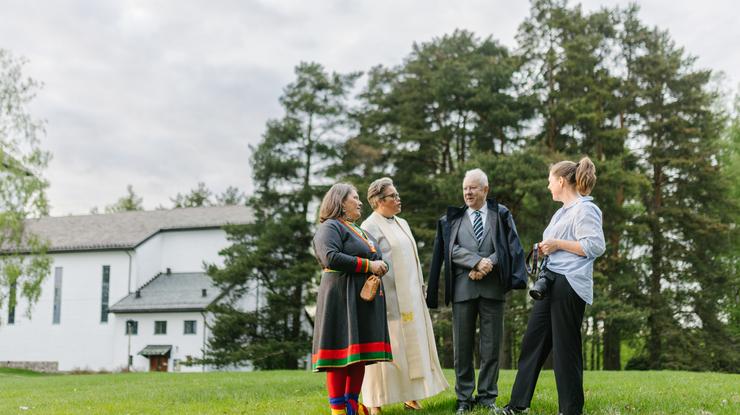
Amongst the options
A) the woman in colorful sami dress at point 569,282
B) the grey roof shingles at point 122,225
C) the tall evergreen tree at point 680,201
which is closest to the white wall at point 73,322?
the grey roof shingles at point 122,225

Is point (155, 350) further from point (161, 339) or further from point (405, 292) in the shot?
point (405, 292)

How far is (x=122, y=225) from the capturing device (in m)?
51.4

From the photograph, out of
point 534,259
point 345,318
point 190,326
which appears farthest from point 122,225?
point 534,259

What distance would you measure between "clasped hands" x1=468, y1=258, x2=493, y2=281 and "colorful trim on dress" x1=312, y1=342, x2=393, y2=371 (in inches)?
41.8

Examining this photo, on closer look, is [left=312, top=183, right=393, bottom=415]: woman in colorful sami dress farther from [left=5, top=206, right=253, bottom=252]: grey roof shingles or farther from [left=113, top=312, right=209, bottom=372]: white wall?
[left=5, top=206, right=253, bottom=252]: grey roof shingles

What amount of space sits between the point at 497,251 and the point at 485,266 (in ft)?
0.76

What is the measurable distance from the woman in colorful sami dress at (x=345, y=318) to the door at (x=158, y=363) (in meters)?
39.0

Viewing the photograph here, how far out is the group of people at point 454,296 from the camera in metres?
5.79

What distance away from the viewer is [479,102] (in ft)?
95.8

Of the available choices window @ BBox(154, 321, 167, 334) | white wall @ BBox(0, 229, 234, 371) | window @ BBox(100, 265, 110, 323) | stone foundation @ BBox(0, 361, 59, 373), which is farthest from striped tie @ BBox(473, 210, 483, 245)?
stone foundation @ BBox(0, 361, 59, 373)

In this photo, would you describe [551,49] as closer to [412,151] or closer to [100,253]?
[412,151]

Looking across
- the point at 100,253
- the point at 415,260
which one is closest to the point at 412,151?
the point at 415,260

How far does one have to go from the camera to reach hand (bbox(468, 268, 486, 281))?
644cm

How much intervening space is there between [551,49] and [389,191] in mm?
26170
